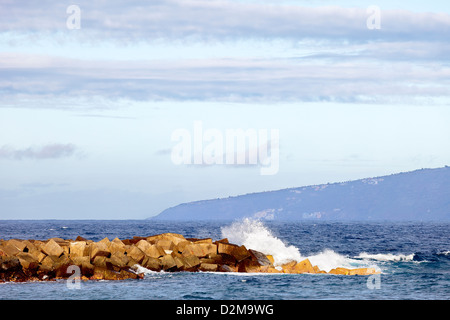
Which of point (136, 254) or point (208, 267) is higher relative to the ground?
point (136, 254)

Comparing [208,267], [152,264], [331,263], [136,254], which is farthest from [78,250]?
[331,263]

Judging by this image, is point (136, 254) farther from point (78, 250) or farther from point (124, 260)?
point (78, 250)

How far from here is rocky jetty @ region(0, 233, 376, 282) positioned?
110 feet

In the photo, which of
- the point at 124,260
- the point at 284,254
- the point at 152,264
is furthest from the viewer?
the point at 284,254

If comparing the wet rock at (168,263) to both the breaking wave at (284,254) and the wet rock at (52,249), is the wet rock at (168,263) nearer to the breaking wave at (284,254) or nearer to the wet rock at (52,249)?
the wet rock at (52,249)

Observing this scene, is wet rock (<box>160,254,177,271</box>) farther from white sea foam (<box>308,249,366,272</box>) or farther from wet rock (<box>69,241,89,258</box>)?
white sea foam (<box>308,249,366,272</box>)

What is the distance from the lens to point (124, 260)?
35.5 meters

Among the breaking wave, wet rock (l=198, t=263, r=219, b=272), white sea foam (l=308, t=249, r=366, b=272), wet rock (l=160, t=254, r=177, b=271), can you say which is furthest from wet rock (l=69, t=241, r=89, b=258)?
white sea foam (l=308, t=249, r=366, b=272)

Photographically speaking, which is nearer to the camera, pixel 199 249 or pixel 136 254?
pixel 136 254

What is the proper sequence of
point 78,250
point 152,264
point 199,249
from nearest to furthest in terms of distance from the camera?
point 78,250, point 152,264, point 199,249

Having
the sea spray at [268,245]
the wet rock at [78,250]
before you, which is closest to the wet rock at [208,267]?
the sea spray at [268,245]

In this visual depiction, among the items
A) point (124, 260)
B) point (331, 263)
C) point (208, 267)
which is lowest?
point (331, 263)

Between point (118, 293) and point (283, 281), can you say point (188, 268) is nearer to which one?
point (283, 281)

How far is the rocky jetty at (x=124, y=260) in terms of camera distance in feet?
110
